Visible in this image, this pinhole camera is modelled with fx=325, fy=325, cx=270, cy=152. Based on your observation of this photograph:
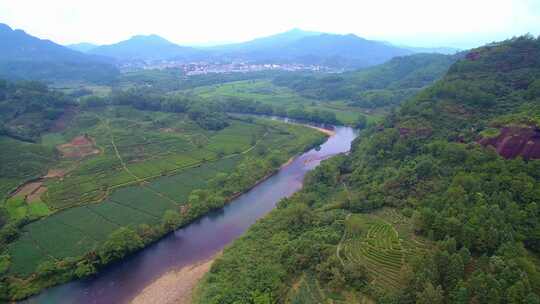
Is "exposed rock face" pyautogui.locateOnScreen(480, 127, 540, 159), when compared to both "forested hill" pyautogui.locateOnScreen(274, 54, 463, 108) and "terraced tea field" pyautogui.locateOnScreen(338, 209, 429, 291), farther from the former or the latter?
"forested hill" pyautogui.locateOnScreen(274, 54, 463, 108)

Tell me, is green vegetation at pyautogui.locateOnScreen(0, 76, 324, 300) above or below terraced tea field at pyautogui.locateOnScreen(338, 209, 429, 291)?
below

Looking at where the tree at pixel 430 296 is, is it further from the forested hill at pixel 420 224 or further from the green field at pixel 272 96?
the green field at pixel 272 96

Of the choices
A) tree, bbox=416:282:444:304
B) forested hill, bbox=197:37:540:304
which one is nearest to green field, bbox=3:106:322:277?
forested hill, bbox=197:37:540:304

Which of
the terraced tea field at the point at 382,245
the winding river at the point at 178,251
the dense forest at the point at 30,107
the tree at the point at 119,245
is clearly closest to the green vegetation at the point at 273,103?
the winding river at the point at 178,251

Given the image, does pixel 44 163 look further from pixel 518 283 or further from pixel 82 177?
pixel 518 283

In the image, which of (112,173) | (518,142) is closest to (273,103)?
(112,173)

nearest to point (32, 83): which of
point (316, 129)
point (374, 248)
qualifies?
point (316, 129)
